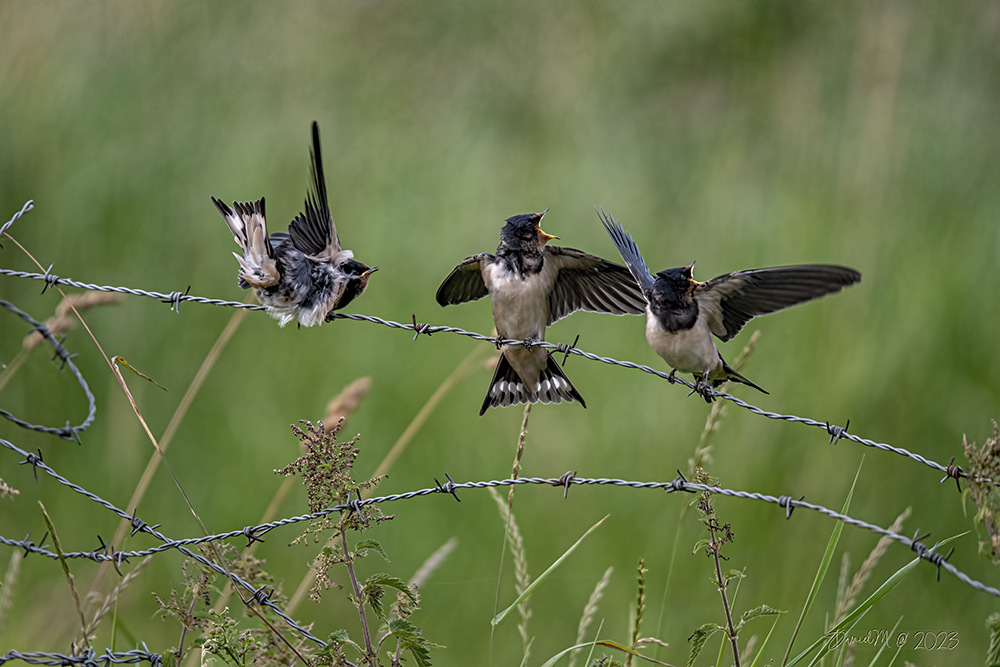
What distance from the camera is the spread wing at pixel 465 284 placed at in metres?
3.84

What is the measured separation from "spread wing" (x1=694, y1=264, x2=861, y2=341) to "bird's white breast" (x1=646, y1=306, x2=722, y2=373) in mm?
76

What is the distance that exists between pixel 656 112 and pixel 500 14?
2.65 m

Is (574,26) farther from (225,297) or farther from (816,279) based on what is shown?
(816,279)

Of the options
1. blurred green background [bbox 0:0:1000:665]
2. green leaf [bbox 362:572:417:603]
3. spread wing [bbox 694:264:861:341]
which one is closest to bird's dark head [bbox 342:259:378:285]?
spread wing [bbox 694:264:861:341]

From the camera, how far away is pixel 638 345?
6094 mm

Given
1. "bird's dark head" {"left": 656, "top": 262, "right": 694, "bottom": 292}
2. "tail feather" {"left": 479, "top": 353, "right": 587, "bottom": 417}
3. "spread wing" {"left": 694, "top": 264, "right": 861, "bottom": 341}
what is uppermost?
"bird's dark head" {"left": 656, "top": 262, "right": 694, "bottom": 292}

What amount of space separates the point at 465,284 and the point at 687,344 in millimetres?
1356

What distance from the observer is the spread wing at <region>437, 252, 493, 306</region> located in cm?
384

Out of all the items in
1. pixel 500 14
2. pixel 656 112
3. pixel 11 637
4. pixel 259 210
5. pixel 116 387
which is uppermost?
pixel 500 14

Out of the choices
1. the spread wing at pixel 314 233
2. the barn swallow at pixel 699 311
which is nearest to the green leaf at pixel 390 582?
the barn swallow at pixel 699 311

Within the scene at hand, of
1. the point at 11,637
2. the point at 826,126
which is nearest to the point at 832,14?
the point at 826,126

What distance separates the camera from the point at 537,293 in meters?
3.61

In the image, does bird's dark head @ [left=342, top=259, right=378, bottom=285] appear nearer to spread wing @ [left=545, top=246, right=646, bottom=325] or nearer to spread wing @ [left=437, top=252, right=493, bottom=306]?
spread wing @ [left=437, top=252, right=493, bottom=306]

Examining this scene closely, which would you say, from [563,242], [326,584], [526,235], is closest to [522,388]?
[526,235]
